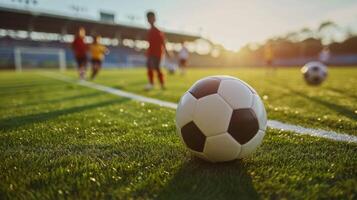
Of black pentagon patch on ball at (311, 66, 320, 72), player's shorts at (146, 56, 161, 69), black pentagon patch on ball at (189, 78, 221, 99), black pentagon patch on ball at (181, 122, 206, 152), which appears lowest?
black pentagon patch on ball at (181, 122, 206, 152)

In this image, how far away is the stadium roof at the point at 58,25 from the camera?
38147mm

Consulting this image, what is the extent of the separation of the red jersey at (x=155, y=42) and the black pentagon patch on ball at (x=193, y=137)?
5.97 meters

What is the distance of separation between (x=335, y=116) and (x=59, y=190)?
3467 millimetres

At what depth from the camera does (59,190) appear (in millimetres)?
1579

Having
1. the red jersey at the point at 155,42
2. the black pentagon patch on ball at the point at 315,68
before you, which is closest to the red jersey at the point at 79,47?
the red jersey at the point at 155,42

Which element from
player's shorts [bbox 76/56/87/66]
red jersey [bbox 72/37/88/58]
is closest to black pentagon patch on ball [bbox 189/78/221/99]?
red jersey [bbox 72/37/88/58]

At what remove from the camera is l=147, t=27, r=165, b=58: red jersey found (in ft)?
25.4

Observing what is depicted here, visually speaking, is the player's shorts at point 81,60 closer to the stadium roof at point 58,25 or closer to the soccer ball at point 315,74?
the soccer ball at point 315,74

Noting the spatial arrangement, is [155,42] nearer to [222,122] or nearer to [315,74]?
[315,74]

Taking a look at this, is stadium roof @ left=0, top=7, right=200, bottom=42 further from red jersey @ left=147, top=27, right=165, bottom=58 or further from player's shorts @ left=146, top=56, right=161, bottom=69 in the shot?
player's shorts @ left=146, top=56, right=161, bottom=69

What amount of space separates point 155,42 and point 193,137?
20.1 feet

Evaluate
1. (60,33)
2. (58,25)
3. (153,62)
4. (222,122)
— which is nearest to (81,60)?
(153,62)

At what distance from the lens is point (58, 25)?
44.1 m

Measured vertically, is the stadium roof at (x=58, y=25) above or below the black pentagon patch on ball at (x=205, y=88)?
above
